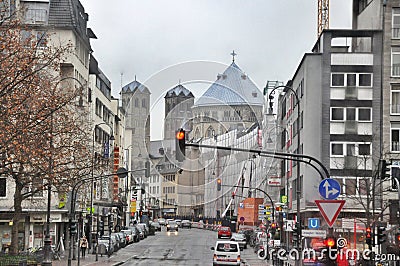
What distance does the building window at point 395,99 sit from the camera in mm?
73375

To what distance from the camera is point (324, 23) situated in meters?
128

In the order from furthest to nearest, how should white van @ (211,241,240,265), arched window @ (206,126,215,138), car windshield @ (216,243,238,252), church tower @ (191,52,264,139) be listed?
A: arched window @ (206,126,215,138), church tower @ (191,52,264,139), car windshield @ (216,243,238,252), white van @ (211,241,240,265)

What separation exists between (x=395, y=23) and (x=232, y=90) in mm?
112768

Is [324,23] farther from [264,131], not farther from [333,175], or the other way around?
[333,175]

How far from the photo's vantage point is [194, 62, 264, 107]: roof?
6688 inches

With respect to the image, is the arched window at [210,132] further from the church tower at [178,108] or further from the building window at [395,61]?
the building window at [395,61]

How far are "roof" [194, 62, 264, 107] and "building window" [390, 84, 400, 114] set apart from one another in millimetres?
91244

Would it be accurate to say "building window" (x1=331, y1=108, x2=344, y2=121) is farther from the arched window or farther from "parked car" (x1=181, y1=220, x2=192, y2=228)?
"parked car" (x1=181, y1=220, x2=192, y2=228)

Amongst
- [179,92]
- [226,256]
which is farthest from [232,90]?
[226,256]

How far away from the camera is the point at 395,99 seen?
73.6 metres

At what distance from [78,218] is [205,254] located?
12.0 meters

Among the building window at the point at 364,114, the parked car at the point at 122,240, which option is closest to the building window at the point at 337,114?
the building window at the point at 364,114

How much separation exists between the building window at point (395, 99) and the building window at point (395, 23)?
452cm

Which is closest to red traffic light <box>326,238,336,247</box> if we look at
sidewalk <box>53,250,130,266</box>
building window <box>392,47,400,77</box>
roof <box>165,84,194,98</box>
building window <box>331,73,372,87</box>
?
sidewalk <box>53,250,130,266</box>
